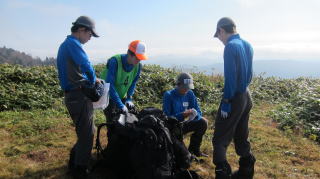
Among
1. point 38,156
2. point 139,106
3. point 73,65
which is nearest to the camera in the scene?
point 73,65

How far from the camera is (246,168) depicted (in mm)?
4566

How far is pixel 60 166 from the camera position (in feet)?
15.6

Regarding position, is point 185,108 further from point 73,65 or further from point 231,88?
point 73,65

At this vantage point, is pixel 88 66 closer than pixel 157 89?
Yes

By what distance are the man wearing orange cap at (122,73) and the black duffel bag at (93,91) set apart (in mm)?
595

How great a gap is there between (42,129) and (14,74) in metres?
4.34

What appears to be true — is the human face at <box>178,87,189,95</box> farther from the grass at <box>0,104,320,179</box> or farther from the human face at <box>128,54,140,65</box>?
the grass at <box>0,104,320,179</box>

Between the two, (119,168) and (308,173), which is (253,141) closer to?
(308,173)

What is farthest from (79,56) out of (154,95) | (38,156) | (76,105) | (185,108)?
(154,95)

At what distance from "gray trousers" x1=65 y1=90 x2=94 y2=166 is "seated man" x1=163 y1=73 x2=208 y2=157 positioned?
1676 mm

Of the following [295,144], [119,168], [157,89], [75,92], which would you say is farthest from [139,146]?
[157,89]

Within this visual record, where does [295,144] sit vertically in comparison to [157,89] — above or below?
below

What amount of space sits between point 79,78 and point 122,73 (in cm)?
104

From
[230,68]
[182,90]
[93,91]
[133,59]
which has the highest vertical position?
[133,59]
